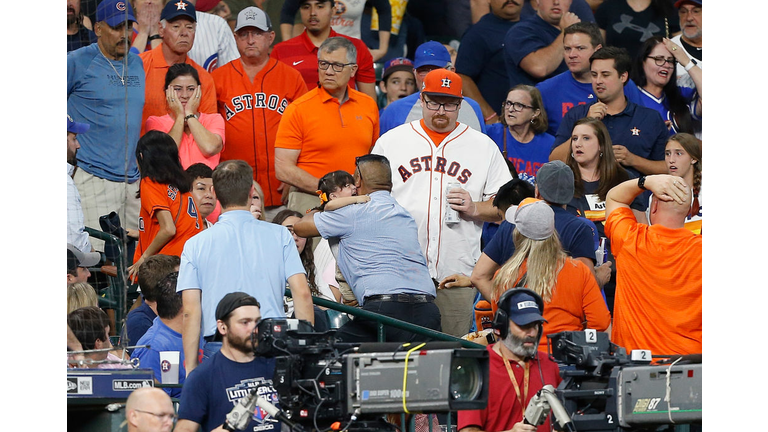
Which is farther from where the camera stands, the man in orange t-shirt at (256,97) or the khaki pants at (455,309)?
the man in orange t-shirt at (256,97)

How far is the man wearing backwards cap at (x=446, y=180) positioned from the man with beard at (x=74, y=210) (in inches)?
89.8

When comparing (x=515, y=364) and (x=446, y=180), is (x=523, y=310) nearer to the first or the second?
(x=515, y=364)

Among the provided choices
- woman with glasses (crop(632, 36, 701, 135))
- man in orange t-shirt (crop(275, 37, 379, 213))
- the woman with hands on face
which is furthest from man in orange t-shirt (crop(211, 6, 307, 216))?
woman with glasses (crop(632, 36, 701, 135))

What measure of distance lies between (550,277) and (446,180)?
2217mm

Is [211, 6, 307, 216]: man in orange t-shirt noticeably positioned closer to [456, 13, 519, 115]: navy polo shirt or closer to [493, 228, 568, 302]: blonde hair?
[456, 13, 519, 115]: navy polo shirt

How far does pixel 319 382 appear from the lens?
5609mm

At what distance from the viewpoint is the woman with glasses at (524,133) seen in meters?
9.96

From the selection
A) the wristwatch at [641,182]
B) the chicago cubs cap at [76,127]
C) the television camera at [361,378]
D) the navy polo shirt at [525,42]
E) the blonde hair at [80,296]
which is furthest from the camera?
the navy polo shirt at [525,42]

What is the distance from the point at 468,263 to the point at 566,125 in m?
1.69

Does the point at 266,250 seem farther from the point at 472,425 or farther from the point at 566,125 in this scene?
the point at 566,125

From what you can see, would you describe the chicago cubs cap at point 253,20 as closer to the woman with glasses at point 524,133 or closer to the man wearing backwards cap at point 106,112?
the man wearing backwards cap at point 106,112

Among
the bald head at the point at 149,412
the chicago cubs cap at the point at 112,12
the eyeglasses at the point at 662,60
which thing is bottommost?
the bald head at the point at 149,412

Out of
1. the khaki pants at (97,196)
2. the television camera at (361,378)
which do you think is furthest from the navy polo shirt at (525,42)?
the television camera at (361,378)

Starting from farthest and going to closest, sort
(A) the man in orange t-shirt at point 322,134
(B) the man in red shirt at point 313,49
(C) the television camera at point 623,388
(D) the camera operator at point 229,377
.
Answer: (B) the man in red shirt at point 313,49 < (A) the man in orange t-shirt at point 322,134 < (D) the camera operator at point 229,377 < (C) the television camera at point 623,388
